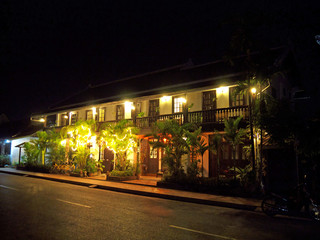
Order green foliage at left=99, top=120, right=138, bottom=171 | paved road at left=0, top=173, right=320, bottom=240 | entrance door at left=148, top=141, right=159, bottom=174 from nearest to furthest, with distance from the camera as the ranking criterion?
1. paved road at left=0, top=173, right=320, bottom=240
2. green foliage at left=99, top=120, right=138, bottom=171
3. entrance door at left=148, top=141, right=159, bottom=174

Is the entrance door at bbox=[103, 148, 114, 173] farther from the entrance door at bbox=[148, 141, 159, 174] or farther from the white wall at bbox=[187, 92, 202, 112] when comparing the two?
the white wall at bbox=[187, 92, 202, 112]

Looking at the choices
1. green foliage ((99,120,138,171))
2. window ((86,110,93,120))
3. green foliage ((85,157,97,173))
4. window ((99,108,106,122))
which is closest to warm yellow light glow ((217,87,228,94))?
green foliage ((99,120,138,171))

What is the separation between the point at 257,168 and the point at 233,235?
711 centimetres

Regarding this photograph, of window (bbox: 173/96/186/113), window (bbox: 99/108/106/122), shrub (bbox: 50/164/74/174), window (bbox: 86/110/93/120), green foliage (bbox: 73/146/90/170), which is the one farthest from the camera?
window (bbox: 86/110/93/120)

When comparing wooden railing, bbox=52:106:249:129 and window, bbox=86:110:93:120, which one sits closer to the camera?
wooden railing, bbox=52:106:249:129

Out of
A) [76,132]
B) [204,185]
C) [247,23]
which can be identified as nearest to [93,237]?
[204,185]

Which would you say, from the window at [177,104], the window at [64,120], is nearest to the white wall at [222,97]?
the window at [177,104]

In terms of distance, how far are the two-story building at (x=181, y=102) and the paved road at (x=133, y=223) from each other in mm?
7494

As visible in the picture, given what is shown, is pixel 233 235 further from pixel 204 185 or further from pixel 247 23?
pixel 247 23

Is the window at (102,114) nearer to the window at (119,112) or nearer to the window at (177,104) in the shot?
the window at (119,112)

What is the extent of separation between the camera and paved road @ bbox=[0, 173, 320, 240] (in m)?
5.80

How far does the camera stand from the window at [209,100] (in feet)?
58.5

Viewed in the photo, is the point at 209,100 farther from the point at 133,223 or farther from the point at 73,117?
the point at 73,117

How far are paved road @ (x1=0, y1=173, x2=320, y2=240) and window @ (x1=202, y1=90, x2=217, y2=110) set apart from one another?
378 inches
